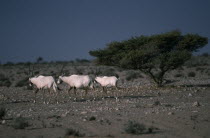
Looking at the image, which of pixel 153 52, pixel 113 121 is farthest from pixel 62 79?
pixel 113 121

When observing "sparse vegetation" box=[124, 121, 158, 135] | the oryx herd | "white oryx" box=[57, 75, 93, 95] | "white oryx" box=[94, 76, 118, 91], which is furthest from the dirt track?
"white oryx" box=[94, 76, 118, 91]

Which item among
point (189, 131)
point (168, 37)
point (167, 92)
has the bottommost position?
point (189, 131)

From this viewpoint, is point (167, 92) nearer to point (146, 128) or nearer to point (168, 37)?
point (168, 37)

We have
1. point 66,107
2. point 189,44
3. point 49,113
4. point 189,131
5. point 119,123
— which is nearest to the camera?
point 189,131

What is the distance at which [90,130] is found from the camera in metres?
12.2

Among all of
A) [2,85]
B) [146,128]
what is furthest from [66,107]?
[2,85]

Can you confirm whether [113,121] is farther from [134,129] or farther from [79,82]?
[79,82]

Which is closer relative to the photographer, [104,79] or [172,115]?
→ [172,115]

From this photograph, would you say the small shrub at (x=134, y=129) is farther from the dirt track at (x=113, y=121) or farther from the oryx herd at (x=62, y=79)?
the oryx herd at (x=62, y=79)

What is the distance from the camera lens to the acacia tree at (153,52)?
29500 mm

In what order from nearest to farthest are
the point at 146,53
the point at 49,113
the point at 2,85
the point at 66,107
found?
1. the point at 49,113
2. the point at 66,107
3. the point at 146,53
4. the point at 2,85

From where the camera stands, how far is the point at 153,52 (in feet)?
97.8

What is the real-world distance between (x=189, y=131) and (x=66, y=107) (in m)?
7.90

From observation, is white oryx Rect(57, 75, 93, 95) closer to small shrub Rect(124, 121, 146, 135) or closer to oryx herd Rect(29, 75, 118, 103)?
oryx herd Rect(29, 75, 118, 103)
